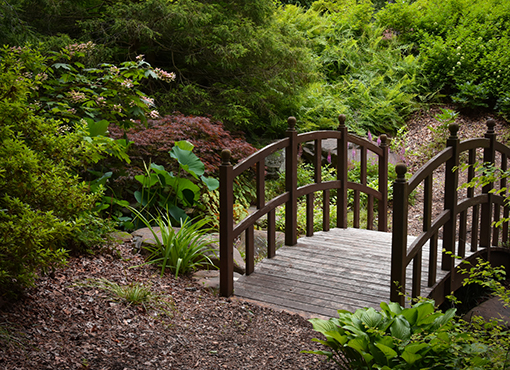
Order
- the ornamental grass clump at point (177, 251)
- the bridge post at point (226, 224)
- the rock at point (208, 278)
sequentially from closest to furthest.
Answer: the bridge post at point (226, 224) < the rock at point (208, 278) < the ornamental grass clump at point (177, 251)

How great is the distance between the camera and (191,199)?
5434 millimetres

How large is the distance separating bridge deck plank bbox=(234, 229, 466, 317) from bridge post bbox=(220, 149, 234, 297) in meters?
0.14

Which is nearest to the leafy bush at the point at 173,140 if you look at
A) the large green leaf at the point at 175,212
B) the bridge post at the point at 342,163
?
the large green leaf at the point at 175,212

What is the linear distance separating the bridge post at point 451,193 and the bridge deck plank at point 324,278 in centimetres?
20

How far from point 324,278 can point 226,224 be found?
942mm

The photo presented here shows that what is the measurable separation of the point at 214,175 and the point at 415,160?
408 centimetres

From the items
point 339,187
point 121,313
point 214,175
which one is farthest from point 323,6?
point 121,313

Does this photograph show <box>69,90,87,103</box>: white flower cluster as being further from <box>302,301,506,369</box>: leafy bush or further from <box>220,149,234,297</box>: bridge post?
<box>302,301,506,369</box>: leafy bush

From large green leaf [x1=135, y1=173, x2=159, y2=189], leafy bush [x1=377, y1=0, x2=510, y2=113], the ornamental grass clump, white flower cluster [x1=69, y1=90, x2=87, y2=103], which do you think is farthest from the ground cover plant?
leafy bush [x1=377, y1=0, x2=510, y2=113]

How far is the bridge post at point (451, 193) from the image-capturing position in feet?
12.6

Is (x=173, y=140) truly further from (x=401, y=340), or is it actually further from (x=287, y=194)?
(x=401, y=340)

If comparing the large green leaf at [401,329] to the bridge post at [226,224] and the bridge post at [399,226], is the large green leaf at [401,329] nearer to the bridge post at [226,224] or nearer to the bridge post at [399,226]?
the bridge post at [399,226]

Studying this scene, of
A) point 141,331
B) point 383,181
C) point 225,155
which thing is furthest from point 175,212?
point 383,181

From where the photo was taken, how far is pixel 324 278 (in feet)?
13.1
